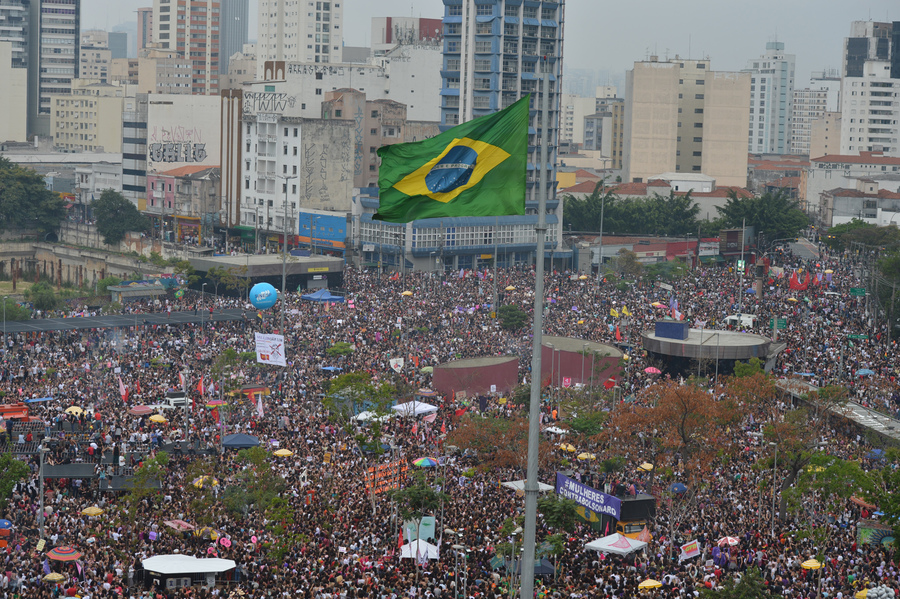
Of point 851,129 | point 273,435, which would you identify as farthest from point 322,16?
point 273,435

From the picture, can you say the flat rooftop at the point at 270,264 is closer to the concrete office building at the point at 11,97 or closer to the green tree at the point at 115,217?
the green tree at the point at 115,217

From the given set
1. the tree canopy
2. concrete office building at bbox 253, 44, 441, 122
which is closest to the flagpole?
the tree canopy

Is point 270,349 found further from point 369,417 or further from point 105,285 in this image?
point 105,285

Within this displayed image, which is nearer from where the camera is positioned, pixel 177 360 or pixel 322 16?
pixel 177 360

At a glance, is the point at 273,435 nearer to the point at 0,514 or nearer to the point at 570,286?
the point at 0,514

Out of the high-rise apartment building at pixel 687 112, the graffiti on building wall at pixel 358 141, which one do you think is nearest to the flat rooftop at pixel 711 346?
the graffiti on building wall at pixel 358 141

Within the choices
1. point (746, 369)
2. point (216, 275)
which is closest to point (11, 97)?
point (216, 275)

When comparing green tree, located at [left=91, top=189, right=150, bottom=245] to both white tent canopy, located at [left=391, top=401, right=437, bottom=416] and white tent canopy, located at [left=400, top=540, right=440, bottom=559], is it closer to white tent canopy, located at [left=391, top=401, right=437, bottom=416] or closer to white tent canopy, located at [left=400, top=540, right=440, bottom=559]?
white tent canopy, located at [left=391, top=401, right=437, bottom=416]
